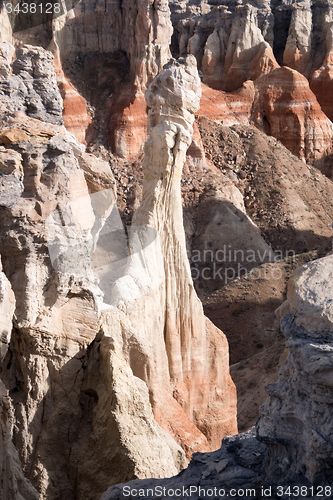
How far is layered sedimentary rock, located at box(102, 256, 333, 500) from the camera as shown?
4664 mm

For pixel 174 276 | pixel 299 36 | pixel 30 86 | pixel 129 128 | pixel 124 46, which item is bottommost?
pixel 174 276

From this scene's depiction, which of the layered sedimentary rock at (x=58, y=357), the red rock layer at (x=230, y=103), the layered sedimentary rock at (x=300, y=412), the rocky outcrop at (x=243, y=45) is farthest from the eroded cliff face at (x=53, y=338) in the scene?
the rocky outcrop at (x=243, y=45)

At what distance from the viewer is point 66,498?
6.96 m

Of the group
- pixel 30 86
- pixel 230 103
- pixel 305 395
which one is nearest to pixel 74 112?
pixel 230 103

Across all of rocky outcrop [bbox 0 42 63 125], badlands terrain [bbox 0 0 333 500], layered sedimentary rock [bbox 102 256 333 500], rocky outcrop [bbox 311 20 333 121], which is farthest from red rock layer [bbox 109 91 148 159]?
layered sedimentary rock [bbox 102 256 333 500]

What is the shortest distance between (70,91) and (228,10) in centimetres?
2402

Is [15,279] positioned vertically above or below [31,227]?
below

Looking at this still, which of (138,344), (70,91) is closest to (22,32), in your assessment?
(70,91)

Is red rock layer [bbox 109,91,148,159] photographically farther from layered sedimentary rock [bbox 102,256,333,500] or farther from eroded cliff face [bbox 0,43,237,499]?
layered sedimentary rock [bbox 102,256,333,500]

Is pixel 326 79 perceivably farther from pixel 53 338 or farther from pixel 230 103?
pixel 53 338

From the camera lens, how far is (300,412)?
4.87m

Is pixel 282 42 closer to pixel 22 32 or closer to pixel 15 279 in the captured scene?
pixel 22 32

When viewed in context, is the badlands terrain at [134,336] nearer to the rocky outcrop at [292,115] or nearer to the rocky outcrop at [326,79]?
the rocky outcrop at [292,115]

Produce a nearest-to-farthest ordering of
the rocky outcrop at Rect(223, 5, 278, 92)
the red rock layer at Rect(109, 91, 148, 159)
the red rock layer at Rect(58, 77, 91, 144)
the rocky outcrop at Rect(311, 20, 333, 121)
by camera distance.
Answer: the red rock layer at Rect(58, 77, 91, 144), the red rock layer at Rect(109, 91, 148, 159), the rocky outcrop at Rect(223, 5, 278, 92), the rocky outcrop at Rect(311, 20, 333, 121)
